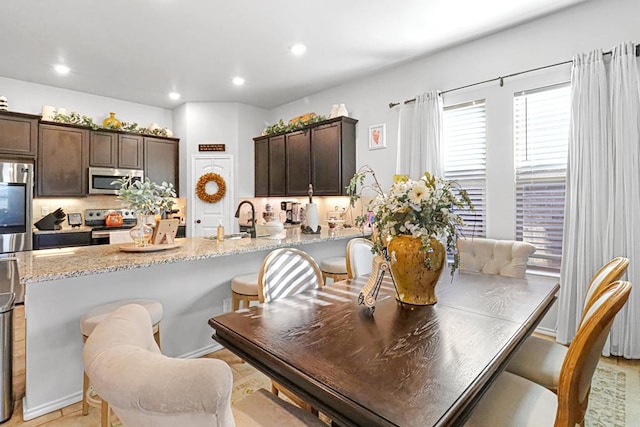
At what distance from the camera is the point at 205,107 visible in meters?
5.79

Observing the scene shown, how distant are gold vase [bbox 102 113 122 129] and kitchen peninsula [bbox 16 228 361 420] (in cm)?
350

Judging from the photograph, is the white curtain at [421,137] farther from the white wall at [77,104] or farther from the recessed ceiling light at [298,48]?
the white wall at [77,104]

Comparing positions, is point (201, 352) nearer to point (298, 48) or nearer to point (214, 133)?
point (298, 48)

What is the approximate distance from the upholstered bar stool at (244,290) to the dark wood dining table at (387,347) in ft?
2.80

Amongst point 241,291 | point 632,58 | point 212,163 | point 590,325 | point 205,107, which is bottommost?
point 241,291

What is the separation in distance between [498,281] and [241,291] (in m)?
1.81

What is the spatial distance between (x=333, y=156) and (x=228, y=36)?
77.0 inches

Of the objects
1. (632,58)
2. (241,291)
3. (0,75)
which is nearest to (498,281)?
(241,291)

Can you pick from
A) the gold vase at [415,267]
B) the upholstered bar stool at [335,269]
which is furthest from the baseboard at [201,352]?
the gold vase at [415,267]

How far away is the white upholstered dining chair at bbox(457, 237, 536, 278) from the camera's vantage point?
247cm

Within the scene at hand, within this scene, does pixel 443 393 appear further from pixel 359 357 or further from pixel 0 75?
pixel 0 75

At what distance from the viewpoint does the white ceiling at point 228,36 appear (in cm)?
295

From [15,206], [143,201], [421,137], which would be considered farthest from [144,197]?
[15,206]

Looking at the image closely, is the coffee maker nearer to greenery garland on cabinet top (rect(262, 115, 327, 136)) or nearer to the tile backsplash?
greenery garland on cabinet top (rect(262, 115, 327, 136))
